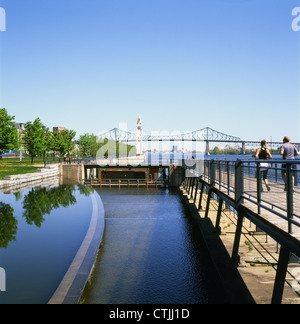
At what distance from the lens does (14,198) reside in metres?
35.8

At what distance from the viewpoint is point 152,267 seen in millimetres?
16734

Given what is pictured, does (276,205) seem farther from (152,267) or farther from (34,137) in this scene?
(34,137)

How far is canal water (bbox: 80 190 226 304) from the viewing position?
1326 centimetres

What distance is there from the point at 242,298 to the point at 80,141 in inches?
4445

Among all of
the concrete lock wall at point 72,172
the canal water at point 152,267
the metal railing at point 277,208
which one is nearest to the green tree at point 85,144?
the concrete lock wall at point 72,172

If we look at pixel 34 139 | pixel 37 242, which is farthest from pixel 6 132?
pixel 37 242

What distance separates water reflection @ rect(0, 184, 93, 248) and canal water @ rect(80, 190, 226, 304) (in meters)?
6.40

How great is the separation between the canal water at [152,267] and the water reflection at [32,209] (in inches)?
252

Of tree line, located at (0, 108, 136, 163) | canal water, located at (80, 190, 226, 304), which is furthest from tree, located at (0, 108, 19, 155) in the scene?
canal water, located at (80, 190, 226, 304)

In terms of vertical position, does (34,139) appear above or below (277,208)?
above

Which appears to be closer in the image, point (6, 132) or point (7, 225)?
point (7, 225)

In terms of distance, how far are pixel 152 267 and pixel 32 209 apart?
18.6m

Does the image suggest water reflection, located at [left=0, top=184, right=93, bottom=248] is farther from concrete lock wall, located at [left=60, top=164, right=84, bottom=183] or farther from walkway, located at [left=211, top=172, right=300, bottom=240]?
concrete lock wall, located at [left=60, top=164, right=84, bottom=183]
